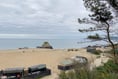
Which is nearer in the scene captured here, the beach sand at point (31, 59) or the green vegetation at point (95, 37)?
the green vegetation at point (95, 37)

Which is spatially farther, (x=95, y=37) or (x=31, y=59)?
(x=31, y=59)

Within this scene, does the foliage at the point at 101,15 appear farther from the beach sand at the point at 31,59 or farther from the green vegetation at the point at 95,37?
the beach sand at the point at 31,59

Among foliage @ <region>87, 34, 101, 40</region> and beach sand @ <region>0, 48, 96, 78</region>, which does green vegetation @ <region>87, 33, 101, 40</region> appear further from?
beach sand @ <region>0, 48, 96, 78</region>

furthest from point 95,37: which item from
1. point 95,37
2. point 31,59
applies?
point 31,59

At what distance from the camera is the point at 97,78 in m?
6.07

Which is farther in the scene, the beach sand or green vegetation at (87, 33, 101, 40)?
the beach sand

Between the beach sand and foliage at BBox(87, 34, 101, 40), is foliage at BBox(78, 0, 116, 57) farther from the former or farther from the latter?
the beach sand

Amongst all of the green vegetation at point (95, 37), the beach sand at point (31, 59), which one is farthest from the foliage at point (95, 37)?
the beach sand at point (31, 59)

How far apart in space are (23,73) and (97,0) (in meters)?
7.37

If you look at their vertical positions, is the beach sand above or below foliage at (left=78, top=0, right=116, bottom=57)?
below

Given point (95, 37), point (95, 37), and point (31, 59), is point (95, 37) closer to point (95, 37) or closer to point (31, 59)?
point (95, 37)

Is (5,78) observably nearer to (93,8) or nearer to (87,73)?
(93,8)

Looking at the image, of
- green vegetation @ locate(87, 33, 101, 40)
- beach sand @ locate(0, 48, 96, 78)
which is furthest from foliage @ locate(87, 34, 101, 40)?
beach sand @ locate(0, 48, 96, 78)

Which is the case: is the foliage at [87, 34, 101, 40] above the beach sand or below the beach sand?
above
